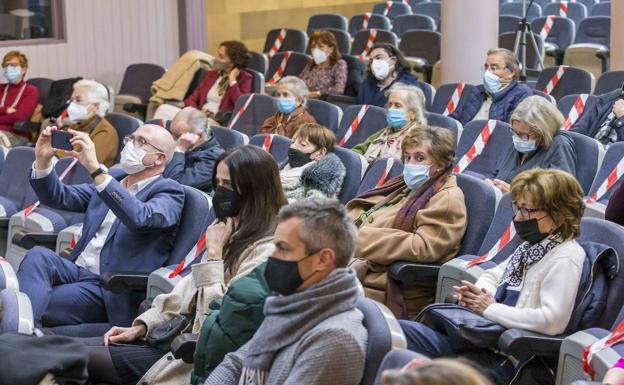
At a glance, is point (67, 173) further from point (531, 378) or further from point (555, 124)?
point (531, 378)

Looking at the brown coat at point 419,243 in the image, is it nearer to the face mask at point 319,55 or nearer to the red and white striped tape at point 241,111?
the red and white striped tape at point 241,111

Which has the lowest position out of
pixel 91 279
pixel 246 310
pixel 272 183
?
pixel 91 279

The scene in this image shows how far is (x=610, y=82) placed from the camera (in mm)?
6883

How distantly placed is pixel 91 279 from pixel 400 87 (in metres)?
2.35

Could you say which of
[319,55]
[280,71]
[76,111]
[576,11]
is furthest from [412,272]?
[576,11]

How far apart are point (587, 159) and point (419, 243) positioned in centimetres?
121

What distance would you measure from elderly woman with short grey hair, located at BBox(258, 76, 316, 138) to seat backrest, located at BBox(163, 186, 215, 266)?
7.87 ft

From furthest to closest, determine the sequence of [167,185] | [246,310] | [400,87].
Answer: [400,87]
[167,185]
[246,310]

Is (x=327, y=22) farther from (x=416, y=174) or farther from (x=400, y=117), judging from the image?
(x=416, y=174)

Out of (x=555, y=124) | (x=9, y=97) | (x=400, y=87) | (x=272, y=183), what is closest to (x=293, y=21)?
(x=9, y=97)

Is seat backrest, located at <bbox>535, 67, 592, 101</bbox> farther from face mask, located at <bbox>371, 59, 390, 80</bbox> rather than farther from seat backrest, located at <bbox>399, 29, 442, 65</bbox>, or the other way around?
seat backrest, located at <bbox>399, 29, 442, 65</bbox>

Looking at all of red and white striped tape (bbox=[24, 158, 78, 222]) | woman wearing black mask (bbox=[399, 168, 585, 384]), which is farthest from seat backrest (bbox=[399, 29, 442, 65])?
woman wearing black mask (bbox=[399, 168, 585, 384])

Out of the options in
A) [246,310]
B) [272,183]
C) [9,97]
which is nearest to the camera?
[246,310]

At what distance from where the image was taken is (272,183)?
12.1ft
